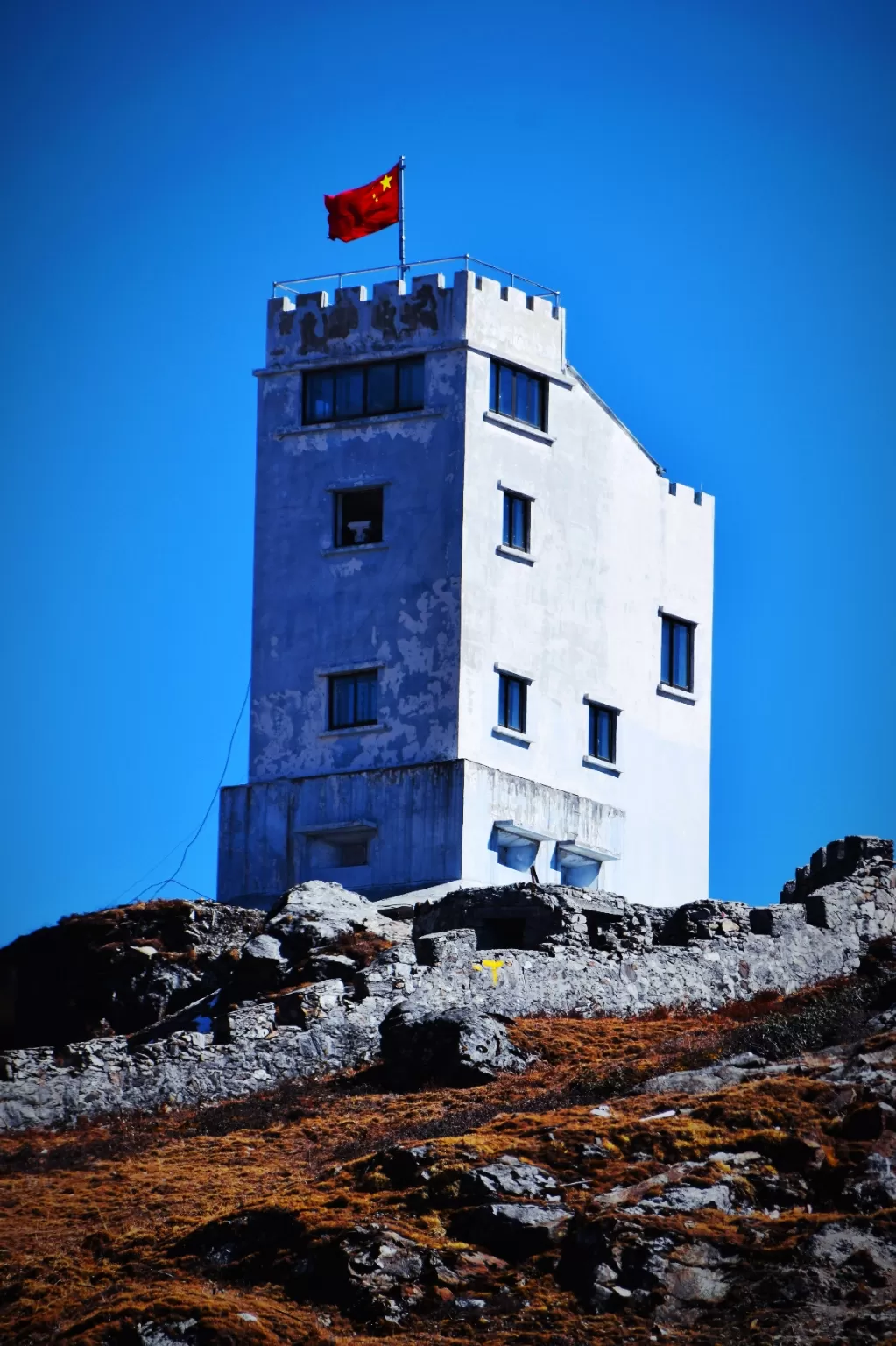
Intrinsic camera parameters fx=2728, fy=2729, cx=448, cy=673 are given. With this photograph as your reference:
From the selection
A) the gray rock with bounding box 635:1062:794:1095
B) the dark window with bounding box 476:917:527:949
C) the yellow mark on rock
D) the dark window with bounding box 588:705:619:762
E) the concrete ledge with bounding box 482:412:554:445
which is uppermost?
the concrete ledge with bounding box 482:412:554:445

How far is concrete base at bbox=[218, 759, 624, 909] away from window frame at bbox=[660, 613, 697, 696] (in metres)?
5.00

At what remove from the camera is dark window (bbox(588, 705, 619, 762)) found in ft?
216

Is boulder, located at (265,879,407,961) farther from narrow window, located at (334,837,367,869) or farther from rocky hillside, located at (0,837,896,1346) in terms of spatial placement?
narrow window, located at (334,837,367,869)

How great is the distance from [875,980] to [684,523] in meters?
26.1

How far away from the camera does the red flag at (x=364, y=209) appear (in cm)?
6744

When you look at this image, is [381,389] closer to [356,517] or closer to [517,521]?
[356,517]

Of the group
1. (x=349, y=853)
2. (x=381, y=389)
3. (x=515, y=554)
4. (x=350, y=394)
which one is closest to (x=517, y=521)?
(x=515, y=554)

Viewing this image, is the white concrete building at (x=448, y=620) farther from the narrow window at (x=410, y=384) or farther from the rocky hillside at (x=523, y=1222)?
the rocky hillside at (x=523, y=1222)

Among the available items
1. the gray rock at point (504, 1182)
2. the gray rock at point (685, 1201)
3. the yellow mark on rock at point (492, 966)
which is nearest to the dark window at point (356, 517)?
the yellow mark on rock at point (492, 966)

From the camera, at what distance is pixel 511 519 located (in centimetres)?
6456

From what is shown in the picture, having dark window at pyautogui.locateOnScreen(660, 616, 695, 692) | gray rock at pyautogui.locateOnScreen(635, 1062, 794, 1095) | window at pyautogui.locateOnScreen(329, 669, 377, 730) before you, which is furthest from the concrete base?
gray rock at pyautogui.locateOnScreen(635, 1062, 794, 1095)

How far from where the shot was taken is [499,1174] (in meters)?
32.5

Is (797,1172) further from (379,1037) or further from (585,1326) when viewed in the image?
(379,1037)

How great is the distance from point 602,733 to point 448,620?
570 centimetres
